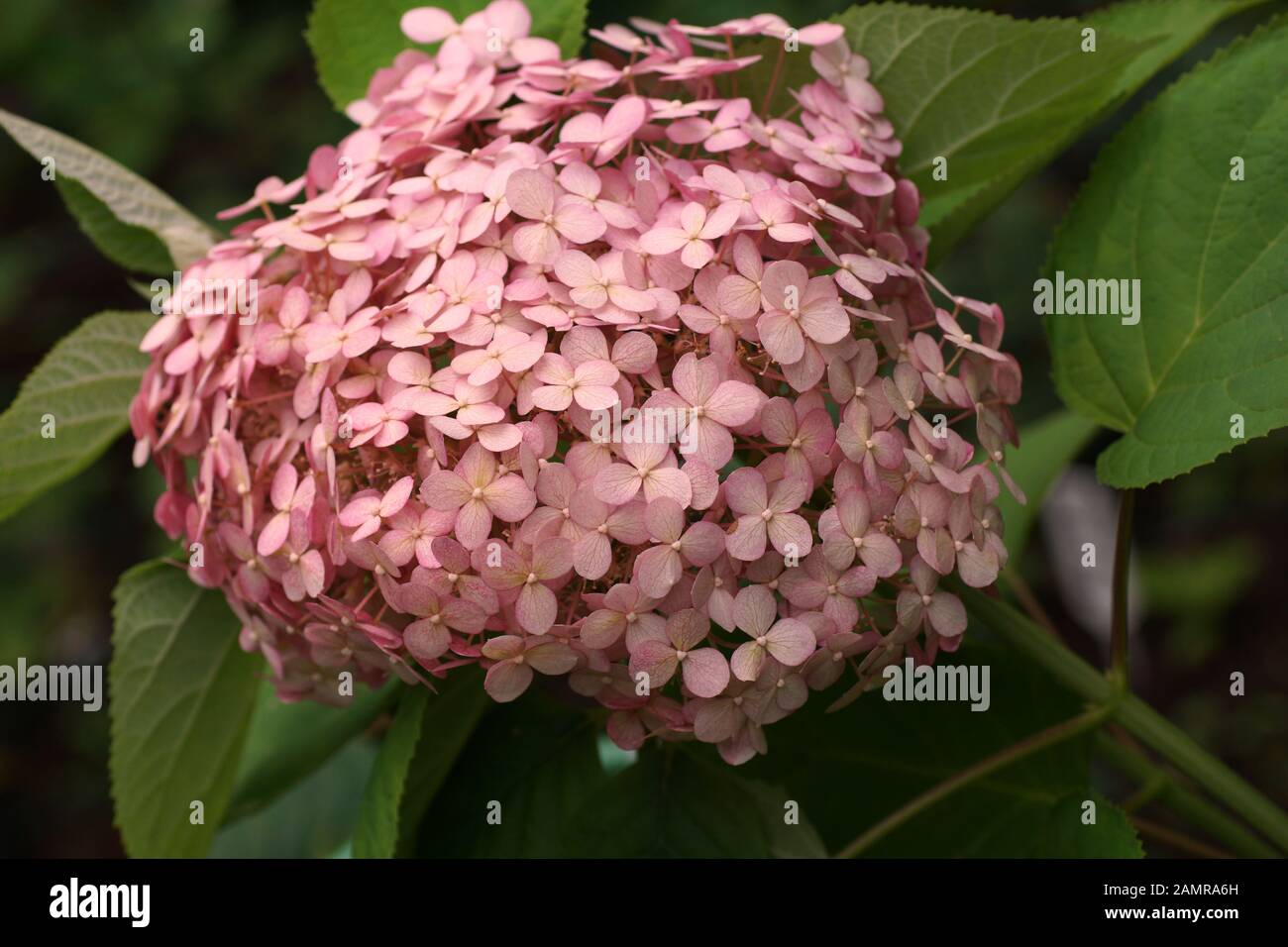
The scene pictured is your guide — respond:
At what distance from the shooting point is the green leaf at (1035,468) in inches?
41.3

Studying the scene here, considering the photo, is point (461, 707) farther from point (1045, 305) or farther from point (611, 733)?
point (1045, 305)

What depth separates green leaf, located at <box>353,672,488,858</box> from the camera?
724 millimetres

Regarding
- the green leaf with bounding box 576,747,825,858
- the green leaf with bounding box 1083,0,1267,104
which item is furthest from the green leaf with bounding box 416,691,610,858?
the green leaf with bounding box 1083,0,1267,104

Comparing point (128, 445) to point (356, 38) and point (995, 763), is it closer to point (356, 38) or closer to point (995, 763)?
point (356, 38)

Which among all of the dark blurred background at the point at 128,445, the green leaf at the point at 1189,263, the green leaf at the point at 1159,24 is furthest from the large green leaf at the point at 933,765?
the dark blurred background at the point at 128,445

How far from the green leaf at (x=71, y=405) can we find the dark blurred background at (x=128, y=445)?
121cm

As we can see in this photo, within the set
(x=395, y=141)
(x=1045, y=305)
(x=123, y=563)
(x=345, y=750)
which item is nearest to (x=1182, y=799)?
(x=1045, y=305)

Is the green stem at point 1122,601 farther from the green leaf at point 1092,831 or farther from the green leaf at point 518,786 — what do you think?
the green leaf at point 518,786

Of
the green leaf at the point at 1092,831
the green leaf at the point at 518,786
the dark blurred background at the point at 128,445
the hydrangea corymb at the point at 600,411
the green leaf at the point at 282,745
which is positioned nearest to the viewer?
the hydrangea corymb at the point at 600,411

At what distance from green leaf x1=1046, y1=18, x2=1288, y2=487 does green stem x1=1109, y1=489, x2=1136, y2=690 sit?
0.13ft

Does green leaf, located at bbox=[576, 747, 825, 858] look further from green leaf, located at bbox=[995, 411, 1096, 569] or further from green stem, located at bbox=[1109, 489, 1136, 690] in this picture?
green leaf, located at bbox=[995, 411, 1096, 569]

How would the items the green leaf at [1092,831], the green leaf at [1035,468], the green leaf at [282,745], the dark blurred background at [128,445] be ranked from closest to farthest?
1. the green leaf at [1092,831]
2. the green leaf at [282,745]
3. the green leaf at [1035,468]
4. the dark blurred background at [128,445]

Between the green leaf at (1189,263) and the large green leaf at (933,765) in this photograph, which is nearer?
the green leaf at (1189,263)

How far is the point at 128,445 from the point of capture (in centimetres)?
250
